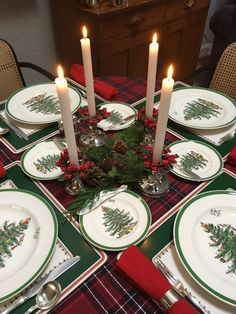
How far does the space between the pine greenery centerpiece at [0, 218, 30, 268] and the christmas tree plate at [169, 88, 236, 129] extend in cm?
55

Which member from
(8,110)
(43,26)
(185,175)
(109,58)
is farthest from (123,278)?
(43,26)

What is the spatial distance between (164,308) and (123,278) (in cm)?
9

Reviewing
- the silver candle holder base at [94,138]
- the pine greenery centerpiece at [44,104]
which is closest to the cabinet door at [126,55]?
the pine greenery centerpiece at [44,104]

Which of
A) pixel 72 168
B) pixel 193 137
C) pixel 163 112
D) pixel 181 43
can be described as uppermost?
pixel 163 112

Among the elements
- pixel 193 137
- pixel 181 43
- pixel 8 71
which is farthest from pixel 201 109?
pixel 181 43

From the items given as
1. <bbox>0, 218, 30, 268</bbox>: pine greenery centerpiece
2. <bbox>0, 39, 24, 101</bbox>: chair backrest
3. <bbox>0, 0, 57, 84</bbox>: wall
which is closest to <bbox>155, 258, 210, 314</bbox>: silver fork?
<bbox>0, 218, 30, 268</bbox>: pine greenery centerpiece

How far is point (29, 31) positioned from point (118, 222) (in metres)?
1.70

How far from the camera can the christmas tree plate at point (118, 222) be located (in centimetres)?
56

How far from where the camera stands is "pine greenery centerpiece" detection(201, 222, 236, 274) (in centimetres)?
54

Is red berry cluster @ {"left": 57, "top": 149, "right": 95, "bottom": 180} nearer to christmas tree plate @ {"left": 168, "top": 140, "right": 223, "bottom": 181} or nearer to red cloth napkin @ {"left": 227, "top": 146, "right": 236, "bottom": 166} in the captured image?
christmas tree plate @ {"left": 168, "top": 140, "right": 223, "bottom": 181}

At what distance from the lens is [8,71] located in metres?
1.33

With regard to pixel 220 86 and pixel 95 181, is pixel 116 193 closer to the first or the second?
pixel 95 181

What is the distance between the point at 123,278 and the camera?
52cm

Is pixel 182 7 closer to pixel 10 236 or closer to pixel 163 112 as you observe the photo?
pixel 163 112
